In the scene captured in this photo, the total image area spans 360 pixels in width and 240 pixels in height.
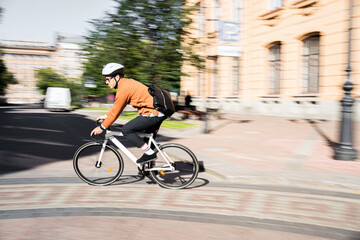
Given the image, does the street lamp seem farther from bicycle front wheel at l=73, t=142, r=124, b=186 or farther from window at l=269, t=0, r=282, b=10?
window at l=269, t=0, r=282, b=10

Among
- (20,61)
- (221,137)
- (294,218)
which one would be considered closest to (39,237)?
(294,218)

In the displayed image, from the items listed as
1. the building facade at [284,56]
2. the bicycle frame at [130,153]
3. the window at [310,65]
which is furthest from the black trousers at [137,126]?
the window at [310,65]

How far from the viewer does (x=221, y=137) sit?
36.7 ft

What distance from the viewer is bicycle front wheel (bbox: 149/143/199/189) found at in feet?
16.3

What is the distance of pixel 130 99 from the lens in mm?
4746

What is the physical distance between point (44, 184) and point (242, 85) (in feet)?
62.0

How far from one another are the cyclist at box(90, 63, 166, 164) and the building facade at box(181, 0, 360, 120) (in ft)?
24.7

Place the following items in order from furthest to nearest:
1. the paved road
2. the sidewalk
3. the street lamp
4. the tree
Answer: the tree → the street lamp → the sidewalk → the paved road

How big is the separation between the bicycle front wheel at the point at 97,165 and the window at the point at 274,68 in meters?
16.4

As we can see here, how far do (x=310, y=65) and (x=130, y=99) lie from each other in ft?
49.2

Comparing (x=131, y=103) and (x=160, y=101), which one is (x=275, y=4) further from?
(x=131, y=103)

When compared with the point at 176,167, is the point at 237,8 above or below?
above

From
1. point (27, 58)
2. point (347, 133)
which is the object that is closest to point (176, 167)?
point (347, 133)

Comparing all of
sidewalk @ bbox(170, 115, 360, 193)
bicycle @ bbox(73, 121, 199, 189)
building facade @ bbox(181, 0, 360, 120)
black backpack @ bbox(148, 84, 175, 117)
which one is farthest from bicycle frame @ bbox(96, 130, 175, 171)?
building facade @ bbox(181, 0, 360, 120)
